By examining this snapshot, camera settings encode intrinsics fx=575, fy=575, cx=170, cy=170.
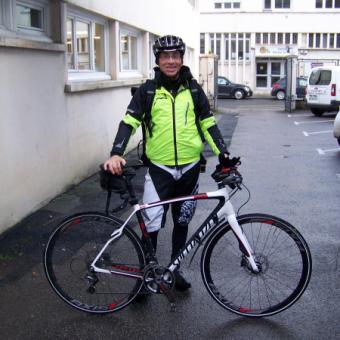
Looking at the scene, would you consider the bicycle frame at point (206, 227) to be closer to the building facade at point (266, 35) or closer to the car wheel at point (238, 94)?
the car wheel at point (238, 94)

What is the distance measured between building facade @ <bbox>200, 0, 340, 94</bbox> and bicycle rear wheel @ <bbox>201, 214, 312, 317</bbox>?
39732 mm

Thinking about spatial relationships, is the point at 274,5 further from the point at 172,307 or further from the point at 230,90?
the point at 172,307

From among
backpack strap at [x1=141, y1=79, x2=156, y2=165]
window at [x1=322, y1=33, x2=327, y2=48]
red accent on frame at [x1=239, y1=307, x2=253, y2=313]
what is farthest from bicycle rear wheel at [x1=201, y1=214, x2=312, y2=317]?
window at [x1=322, y1=33, x2=327, y2=48]

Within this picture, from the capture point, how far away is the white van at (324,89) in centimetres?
2142

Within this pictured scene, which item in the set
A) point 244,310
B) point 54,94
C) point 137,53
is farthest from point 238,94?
point 244,310

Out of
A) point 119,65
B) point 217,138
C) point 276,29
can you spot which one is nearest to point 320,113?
point 119,65

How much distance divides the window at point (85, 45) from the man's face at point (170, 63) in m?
4.85

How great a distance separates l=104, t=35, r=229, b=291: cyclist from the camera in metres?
3.98

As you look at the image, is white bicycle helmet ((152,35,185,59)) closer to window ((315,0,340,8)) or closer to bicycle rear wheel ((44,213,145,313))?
bicycle rear wheel ((44,213,145,313))

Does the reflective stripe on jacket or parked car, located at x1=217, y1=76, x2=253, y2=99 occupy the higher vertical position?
the reflective stripe on jacket

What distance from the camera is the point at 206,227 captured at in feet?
13.0

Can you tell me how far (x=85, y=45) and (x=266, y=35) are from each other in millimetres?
35597

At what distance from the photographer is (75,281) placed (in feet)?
13.5

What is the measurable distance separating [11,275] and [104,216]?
4.73ft
